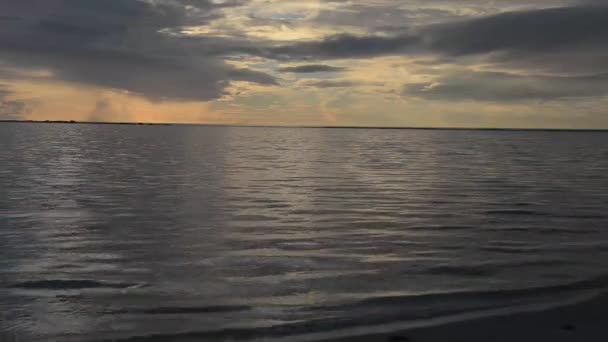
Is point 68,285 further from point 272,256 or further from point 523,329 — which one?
point 523,329

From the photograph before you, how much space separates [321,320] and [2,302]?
569cm

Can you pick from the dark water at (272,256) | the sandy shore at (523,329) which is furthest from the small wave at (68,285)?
the sandy shore at (523,329)

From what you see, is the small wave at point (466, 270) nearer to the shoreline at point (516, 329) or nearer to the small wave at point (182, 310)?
the shoreline at point (516, 329)

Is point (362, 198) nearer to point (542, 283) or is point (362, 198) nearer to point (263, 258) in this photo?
point (263, 258)

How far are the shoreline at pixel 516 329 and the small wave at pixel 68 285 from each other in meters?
4.88

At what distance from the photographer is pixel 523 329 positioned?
866 centimetres

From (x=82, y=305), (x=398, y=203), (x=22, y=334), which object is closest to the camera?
(x=22, y=334)

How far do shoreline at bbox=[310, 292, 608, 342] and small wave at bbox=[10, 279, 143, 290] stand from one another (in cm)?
488

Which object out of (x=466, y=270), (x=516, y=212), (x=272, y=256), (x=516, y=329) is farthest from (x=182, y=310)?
(x=516, y=212)

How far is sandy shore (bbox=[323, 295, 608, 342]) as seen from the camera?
827cm

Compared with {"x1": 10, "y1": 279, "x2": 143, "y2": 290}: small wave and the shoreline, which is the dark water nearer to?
{"x1": 10, "y1": 279, "x2": 143, "y2": 290}: small wave

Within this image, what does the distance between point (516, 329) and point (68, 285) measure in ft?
27.1

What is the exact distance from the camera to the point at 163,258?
13.7 metres

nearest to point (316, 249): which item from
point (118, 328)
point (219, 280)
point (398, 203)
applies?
Answer: point (219, 280)
